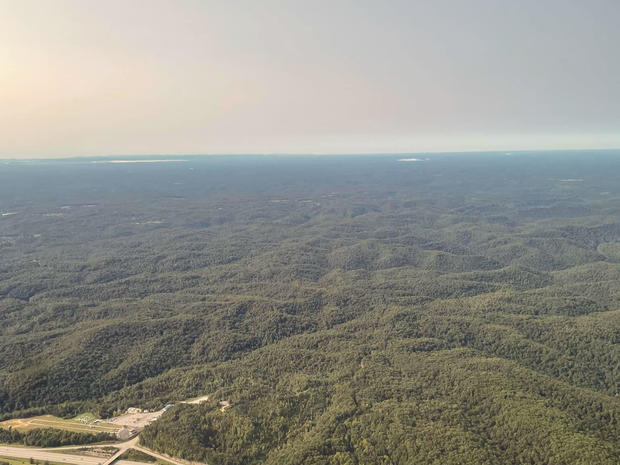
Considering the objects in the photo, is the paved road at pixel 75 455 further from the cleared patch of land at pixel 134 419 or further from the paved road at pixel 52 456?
the cleared patch of land at pixel 134 419

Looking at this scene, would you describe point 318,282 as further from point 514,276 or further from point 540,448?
point 540,448

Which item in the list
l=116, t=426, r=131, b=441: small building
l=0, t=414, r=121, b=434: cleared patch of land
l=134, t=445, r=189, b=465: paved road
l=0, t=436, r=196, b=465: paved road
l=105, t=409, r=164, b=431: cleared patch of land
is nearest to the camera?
l=134, t=445, r=189, b=465: paved road

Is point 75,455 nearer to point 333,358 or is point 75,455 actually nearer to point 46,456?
point 46,456

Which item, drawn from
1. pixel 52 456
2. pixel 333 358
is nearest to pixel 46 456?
pixel 52 456

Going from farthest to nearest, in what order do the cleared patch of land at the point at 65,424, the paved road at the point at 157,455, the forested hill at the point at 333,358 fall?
the cleared patch of land at the point at 65,424
the forested hill at the point at 333,358
the paved road at the point at 157,455

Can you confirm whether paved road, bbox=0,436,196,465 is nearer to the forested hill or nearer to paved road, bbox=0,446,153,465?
paved road, bbox=0,446,153,465

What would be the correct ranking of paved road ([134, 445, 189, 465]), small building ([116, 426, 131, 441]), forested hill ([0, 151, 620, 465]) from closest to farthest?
1. paved road ([134, 445, 189, 465])
2. forested hill ([0, 151, 620, 465])
3. small building ([116, 426, 131, 441])

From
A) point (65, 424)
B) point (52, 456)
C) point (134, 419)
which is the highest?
point (52, 456)

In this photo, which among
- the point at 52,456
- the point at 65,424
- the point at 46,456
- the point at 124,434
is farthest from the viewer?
the point at 65,424

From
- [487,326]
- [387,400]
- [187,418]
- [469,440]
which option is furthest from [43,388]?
[487,326]

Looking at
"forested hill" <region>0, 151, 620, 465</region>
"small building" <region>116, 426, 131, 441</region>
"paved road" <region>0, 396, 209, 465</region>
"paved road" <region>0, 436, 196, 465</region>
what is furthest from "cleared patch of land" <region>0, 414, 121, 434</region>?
"paved road" <region>0, 436, 196, 465</region>

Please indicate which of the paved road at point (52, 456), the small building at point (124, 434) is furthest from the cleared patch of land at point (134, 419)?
the paved road at point (52, 456)
